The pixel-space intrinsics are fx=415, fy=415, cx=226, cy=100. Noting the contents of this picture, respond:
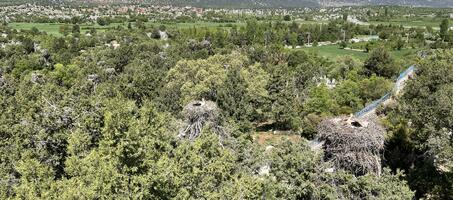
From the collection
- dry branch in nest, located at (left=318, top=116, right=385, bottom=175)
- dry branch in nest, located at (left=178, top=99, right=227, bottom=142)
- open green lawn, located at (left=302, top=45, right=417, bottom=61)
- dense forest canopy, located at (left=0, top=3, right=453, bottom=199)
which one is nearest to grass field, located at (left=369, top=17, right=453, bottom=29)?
open green lawn, located at (left=302, top=45, right=417, bottom=61)

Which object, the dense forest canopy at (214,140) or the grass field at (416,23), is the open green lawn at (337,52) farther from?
the grass field at (416,23)

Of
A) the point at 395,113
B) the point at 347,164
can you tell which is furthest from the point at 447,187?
the point at 347,164

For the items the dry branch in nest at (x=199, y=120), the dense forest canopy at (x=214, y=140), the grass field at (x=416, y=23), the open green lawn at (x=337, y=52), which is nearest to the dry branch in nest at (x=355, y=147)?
the dense forest canopy at (x=214, y=140)

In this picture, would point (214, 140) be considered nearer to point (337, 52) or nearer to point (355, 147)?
point (355, 147)

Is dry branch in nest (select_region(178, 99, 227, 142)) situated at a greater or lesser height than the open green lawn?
greater

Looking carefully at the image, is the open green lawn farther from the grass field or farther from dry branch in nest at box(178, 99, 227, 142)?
dry branch in nest at box(178, 99, 227, 142)

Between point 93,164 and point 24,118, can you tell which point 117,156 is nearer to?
point 93,164

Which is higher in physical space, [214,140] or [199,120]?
[214,140]

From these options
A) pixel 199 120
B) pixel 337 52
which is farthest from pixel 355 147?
pixel 337 52
